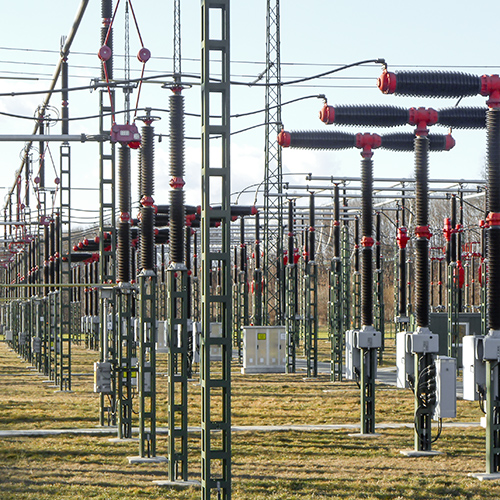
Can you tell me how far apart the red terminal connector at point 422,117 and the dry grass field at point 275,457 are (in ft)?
13.0

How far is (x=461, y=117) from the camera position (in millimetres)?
11836

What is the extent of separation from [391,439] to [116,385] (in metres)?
4.08

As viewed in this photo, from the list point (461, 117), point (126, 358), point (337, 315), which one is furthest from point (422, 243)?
point (337, 315)

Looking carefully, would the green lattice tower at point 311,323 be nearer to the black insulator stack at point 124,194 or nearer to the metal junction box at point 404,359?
the black insulator stack at point 124,194

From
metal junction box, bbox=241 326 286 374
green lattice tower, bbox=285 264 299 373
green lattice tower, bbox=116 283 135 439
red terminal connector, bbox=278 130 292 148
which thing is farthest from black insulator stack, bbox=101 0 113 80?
metal junction box, bbox=241 326 286 374

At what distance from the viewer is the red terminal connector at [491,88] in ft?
33.3

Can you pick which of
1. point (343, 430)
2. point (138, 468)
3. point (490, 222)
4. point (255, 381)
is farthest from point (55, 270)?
point (490, 222)

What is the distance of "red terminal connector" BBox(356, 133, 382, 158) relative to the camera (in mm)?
13289

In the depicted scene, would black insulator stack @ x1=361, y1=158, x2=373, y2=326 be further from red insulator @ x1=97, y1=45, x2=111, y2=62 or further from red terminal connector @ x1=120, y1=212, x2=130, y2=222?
red insulator @ x1=97, y1=45, x2=111, y2=62

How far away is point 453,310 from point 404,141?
1085 centimetres

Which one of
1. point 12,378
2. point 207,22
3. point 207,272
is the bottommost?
point 12,378

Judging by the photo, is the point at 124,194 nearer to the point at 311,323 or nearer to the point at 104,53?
the point at 104,53

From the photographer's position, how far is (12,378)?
2512 centimetres

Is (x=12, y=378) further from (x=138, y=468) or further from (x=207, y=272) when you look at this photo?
(x=207, y=272)
